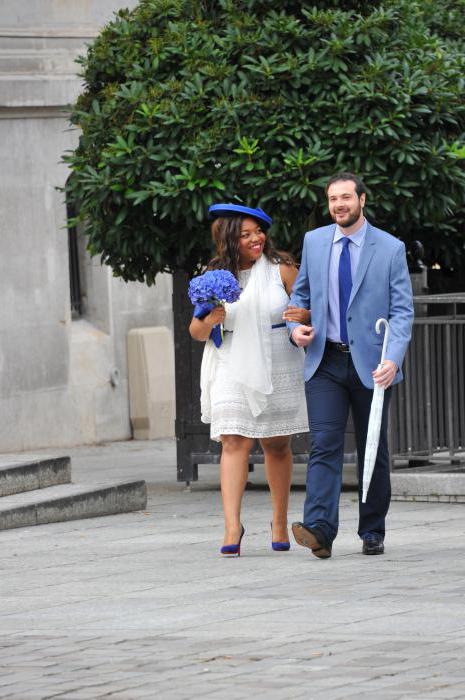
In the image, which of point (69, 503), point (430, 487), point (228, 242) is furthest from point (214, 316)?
point (430, 487)

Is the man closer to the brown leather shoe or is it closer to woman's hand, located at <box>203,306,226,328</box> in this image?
the brown leather shoe

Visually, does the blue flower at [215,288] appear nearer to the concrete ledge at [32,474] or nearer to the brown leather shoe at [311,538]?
the brown leather shoe at [311,538]

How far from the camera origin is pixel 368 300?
348 inches

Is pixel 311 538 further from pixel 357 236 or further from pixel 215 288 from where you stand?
pixel 357 236

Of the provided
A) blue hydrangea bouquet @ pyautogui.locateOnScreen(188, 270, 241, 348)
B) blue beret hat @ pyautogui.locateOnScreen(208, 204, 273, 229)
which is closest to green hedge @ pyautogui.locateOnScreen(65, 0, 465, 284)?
blue beret hat @ pyautogui.locateOnScreen(208, 204, 273, 229)

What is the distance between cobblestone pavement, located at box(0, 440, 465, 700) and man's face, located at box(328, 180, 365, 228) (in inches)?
64.1

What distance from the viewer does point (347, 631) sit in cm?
682

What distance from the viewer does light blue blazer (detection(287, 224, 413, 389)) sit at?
8.80 meters

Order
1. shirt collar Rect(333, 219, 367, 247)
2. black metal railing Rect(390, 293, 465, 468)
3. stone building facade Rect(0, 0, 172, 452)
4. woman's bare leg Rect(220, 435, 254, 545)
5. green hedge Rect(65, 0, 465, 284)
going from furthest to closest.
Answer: stone building facade Rect(0, 0, 172, 452), black metal railing Rect(390, 293, 465, 468), green hedge Rect(65, 0, 465, 284), woman's bare leg Rect(220, 435, 254, 545), shirt collar Rect(333, 219, 367, 247)

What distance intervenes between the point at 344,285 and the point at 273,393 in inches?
27.6

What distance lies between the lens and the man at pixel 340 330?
8828mm

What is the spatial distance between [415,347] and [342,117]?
1.58 m

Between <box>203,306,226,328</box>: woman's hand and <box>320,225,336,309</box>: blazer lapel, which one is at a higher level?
<box>320,225,336,309</box>: blazer lapel

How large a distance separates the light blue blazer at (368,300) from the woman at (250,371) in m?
0.25
